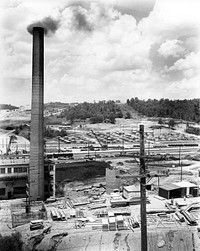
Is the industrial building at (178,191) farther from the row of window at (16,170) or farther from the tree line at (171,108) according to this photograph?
the tree line at (171,108)

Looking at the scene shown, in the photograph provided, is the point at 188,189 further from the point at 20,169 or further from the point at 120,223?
the point at 20,169

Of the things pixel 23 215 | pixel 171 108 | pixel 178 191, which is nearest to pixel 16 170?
pixel 23 215

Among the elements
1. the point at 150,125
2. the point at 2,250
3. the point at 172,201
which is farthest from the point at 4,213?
the point at 150,125

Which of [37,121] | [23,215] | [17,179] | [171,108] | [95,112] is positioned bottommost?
[23,215]

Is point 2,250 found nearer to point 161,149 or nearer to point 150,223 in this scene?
point 150,223

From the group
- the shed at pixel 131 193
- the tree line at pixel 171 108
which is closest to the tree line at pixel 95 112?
the tree line at pixel 171 108

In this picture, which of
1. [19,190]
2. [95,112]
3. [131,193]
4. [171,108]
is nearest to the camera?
[131,193]

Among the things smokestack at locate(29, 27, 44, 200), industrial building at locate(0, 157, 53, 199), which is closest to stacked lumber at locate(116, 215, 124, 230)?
smokestack at locate(29, 27, 44, 200)
